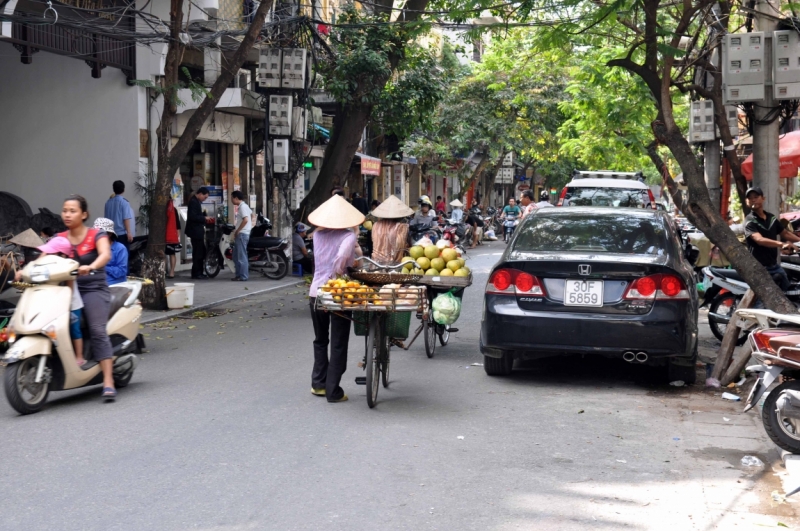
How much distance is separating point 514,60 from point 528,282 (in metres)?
29.3

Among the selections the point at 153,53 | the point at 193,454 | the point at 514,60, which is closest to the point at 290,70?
the point at 153,53

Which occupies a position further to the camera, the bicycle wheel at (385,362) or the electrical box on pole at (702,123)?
the electrical box on pole at (702,123)

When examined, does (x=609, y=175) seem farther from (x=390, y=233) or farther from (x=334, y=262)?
(x=334, y=262)

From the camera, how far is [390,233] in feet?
33.3

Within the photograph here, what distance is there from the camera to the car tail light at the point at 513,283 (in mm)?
8133

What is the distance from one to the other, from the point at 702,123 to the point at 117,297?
1320 cm

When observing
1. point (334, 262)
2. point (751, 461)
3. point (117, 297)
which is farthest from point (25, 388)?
point (751, 461)

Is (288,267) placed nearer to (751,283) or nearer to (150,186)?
(150,186)

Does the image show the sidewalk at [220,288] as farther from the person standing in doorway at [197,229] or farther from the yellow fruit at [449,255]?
the yellow fruit at [449,255]

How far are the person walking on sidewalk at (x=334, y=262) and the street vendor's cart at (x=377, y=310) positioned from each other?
170 mm

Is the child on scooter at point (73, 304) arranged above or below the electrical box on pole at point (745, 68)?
below

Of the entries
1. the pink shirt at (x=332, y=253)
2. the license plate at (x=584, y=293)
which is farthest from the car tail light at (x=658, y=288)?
the pink shirt at (x=332, y=253)

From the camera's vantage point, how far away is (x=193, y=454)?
602 cm

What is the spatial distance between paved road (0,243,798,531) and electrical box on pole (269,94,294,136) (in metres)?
11.8
